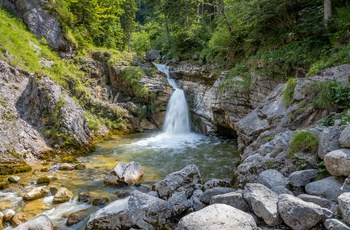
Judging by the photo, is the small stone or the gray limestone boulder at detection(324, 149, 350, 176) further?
the small stone

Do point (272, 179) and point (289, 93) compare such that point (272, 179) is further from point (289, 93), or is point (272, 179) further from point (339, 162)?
point (289, 93)

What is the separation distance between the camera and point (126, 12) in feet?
78.6

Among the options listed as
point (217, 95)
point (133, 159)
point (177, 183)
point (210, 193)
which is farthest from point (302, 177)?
point (217, 95)

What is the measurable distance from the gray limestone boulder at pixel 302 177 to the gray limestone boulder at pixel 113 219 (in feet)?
9.84

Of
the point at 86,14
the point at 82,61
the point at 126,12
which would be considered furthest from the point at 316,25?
the point at 126,12

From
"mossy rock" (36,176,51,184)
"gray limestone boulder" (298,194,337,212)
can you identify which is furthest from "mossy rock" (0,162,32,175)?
"gray limestone boulder" (298,194,337,212)

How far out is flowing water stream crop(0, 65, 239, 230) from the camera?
6.27 m

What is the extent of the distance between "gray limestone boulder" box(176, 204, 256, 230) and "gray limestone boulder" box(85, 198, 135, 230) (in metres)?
1.61

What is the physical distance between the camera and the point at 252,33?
42.7ft

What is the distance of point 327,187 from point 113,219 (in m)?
3.74

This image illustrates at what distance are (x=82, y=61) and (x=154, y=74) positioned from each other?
5220mm

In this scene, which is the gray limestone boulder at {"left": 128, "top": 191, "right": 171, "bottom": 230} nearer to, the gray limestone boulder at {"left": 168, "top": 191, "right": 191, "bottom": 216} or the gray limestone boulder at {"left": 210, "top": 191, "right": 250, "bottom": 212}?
the gray limestone boulder at {"left": 168, "top": 191, "right": 191, "bottom": 216}

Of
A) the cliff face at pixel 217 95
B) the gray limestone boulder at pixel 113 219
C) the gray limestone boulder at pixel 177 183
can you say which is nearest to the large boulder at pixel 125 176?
the gray limestone boulder at pixel 177 183

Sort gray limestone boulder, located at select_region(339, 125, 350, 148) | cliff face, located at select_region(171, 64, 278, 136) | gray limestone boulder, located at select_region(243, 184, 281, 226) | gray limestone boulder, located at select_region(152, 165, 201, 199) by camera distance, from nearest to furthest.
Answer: gray limestone boulder, located at select_region(243, 184, 281, 226) < gray limestone boulder, located at select_region(339, 125, 350, 148) < gray limestone boulder, located at select_region(152, 165, 201, 199) < cliff face, located at select_region(171, 64, 278, 136)
